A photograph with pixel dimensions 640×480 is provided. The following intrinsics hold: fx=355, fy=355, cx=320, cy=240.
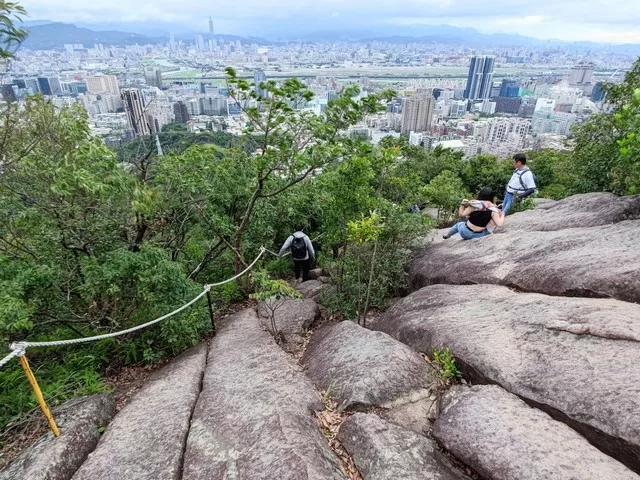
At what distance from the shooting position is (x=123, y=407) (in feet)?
15.3

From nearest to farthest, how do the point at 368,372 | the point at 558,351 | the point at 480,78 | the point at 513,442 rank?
the point at 513,442, the point at 558,351, the point at 368,372, the point at 480,78

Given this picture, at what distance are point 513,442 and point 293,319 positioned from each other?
4.79 m

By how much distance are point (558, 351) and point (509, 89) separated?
690ft

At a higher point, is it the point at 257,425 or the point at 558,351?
the point at 558,351

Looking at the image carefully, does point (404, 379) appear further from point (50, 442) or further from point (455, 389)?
point (50, 442)

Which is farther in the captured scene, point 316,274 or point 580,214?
point 316,274

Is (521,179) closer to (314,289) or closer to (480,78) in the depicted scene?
(314,289)

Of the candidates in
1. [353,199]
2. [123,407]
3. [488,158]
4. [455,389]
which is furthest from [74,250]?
[488,158]

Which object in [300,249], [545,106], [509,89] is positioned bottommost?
[545,106]

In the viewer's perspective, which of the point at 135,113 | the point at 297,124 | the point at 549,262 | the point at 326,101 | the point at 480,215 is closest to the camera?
the point at 549,262

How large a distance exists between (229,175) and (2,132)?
11.8 feet

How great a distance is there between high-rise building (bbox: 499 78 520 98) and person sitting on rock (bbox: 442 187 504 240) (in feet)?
658

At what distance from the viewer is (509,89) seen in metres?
177

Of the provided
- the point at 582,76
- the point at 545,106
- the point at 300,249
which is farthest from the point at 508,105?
the point at 300,249
